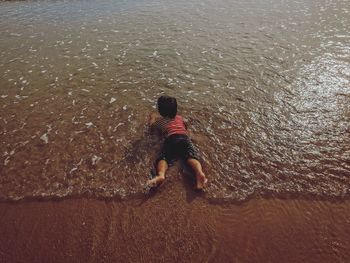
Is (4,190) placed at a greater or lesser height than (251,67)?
lesser

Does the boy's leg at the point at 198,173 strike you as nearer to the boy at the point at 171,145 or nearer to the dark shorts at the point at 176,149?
the boy at the point at 171,145

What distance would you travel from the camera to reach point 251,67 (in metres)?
8.47

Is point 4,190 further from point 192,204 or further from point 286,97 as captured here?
point 286,97

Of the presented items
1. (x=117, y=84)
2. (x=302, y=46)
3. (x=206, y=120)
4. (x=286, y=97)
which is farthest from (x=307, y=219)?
(x=302, y=46)

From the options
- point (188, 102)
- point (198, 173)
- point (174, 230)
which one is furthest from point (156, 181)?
point (188, 102)

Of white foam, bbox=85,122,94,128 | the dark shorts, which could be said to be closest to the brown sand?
the dark shorts

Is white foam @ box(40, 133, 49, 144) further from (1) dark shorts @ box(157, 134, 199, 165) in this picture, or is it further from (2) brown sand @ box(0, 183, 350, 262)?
(1) dark shorts @ box(157, 134, 199, 165)

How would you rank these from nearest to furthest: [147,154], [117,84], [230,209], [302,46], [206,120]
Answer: [230,209] → [147,154] → [206,120] → [117,84] → [302,46]

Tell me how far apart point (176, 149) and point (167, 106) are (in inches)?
39.1

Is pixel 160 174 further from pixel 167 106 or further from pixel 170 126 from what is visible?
pixel 167 106

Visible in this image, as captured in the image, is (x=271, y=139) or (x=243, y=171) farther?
(x=271, y=139)

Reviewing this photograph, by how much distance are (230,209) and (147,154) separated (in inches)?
79.9

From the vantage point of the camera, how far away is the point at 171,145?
16.8 feet

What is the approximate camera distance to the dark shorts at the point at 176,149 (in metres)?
5.05
